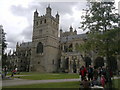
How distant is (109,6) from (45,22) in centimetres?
4596

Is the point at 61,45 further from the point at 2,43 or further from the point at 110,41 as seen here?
the point at 110,41

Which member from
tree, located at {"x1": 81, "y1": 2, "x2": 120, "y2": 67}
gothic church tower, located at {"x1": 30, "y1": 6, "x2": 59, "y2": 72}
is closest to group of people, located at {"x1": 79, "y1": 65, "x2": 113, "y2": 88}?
tree, located at {"x1": 81, "y1": 2, "x2": 120, "y2": 67}

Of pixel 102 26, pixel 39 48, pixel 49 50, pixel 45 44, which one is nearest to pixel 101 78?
pixel 102 26

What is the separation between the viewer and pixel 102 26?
48.6ft

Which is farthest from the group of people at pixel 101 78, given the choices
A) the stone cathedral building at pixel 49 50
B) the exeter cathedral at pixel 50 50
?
the stone cathedral building at pixel 49 50

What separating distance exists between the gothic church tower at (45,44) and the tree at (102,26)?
4050cm

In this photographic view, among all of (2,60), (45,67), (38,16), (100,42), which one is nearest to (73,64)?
(45,67)

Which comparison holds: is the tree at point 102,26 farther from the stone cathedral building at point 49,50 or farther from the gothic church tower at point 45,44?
the gothic church tower at point 45,44

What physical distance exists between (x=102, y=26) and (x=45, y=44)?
141 feet

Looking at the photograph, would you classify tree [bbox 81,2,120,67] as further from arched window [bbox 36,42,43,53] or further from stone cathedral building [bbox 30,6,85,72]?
arched window [bbox 36,42,43,53]

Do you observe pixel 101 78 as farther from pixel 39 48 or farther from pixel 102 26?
pixel 39 48

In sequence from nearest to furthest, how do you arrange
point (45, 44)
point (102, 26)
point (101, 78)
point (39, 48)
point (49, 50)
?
1. point (101, 78)
2. point (102, 26)
3. point (49, 50)
4. point (45, 44)
5. point (39, 48)

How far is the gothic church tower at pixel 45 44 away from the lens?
181 feet

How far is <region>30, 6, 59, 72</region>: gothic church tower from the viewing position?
2177 inches
